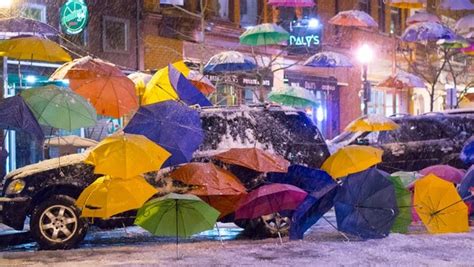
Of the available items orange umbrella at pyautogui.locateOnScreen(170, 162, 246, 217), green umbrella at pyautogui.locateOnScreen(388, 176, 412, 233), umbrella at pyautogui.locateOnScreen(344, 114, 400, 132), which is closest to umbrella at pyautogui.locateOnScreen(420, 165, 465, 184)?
green umbrella at pyautogui.locateOnScreen(388, 176, 412, 233)

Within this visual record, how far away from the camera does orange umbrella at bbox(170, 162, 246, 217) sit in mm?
9594

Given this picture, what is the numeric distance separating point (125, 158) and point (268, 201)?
208 centimetres

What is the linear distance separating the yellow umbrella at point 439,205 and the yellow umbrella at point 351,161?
0.83m

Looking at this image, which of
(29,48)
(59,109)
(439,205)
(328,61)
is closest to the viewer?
(59,109)

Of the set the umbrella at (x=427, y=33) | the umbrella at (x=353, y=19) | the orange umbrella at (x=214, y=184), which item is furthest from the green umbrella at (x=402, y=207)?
the umbrella at (x=427, y=33)

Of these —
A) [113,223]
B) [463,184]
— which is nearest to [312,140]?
[463,184]

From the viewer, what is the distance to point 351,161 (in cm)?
1029

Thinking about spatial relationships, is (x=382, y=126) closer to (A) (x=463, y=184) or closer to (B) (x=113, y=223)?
(A) (x=463, y=184)

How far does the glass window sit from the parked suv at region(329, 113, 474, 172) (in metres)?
7.54

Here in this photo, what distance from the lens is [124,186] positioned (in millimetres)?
9109

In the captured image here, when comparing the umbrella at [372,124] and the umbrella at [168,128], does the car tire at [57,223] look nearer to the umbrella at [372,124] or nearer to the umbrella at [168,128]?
the umbrella at [168,128]

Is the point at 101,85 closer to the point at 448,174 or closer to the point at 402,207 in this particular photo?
the point at 402,207

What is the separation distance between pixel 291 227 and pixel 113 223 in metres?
2.49

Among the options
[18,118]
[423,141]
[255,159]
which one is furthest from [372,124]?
[18,118]
